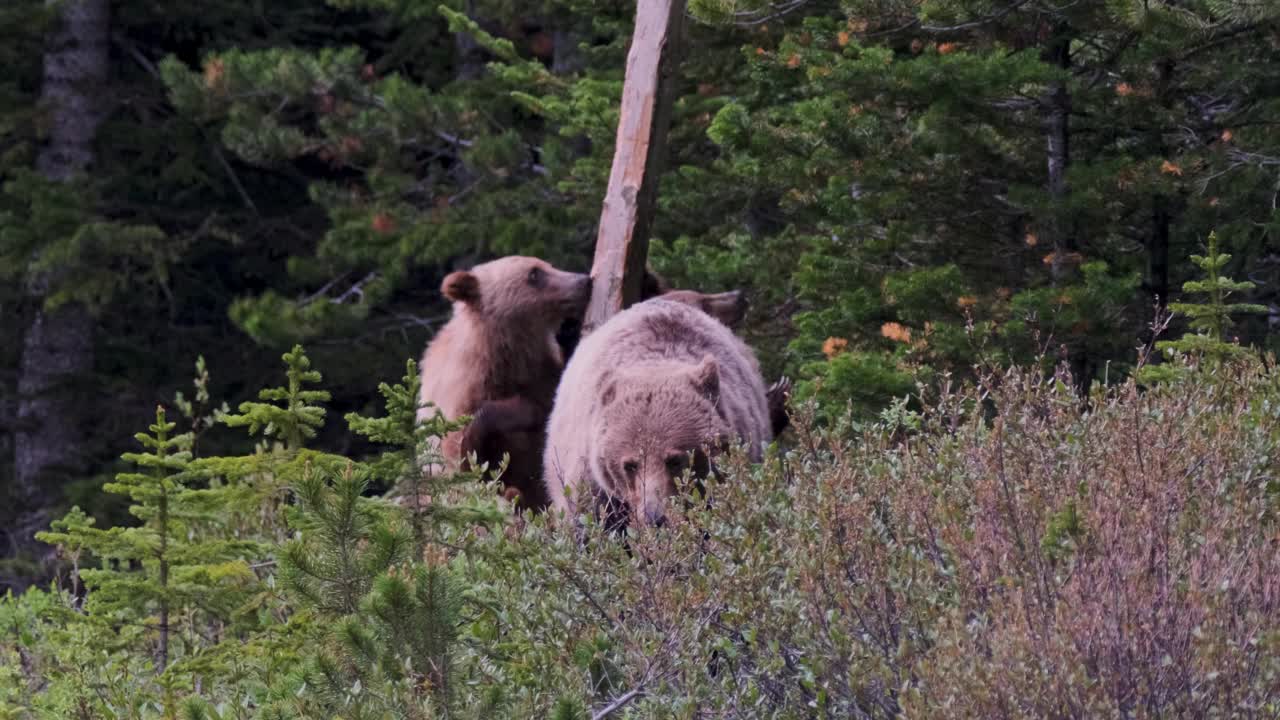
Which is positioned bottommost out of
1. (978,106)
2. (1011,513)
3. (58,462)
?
(58,462)

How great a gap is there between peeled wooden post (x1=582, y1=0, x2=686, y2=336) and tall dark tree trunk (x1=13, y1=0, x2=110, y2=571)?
9.97 metres

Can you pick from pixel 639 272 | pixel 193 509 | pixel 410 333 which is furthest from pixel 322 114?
pixel 193 509

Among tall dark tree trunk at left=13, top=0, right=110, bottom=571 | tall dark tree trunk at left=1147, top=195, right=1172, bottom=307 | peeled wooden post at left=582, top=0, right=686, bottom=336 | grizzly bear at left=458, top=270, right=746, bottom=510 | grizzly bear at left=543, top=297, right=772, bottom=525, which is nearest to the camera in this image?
grizzly bear at left=543, top=297, right=772, bottom=525

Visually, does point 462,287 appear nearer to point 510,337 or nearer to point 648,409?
point 510,337

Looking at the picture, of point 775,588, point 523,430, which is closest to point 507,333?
point 523,430

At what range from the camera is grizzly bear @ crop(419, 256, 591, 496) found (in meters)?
8.80

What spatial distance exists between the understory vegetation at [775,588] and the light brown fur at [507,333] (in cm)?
327

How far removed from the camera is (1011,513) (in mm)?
4203

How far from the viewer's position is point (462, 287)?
888 cm

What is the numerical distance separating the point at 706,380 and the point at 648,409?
0.28 m

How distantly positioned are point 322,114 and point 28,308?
5.17 m

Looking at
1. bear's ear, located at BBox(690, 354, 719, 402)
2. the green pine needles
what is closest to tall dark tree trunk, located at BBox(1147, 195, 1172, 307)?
the green pine needles

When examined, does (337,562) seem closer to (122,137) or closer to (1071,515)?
(1071,515)

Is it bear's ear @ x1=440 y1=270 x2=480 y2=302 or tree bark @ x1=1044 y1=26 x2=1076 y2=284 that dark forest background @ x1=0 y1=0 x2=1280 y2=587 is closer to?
tree bark @ x1=1044 y1=26 x2=1076 y2=284
